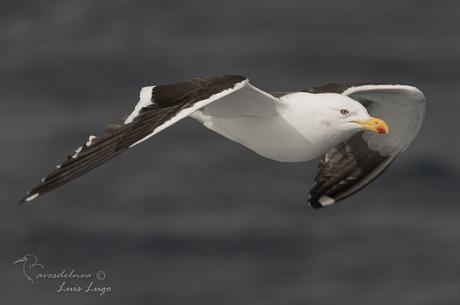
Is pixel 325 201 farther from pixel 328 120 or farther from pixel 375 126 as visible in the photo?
pixel 375 126

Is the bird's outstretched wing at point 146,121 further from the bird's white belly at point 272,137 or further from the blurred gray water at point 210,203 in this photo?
the blurred gray water at point 210,203

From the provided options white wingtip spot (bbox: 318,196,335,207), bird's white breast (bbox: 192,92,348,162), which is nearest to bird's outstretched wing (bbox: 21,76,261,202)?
bird's white breast (bbox: 192,92,348,162)

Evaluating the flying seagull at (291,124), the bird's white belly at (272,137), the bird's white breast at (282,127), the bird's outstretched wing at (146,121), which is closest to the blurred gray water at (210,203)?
the flying seagull at (291,124)

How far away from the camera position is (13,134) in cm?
3812

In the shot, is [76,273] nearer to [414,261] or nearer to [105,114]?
[105,114]

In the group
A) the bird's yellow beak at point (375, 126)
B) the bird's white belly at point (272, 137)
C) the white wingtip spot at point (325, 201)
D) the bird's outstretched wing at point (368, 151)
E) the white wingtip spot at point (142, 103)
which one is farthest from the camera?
the white wingtip spot at point (325, 201)

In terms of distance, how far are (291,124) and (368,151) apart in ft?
12.6

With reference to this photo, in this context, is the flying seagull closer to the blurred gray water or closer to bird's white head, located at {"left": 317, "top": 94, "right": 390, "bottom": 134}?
bird's white head, located at {"left": 317, "top": 94, "right": 390, "bottom": 134}

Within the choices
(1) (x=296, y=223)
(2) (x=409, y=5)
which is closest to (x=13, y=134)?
(1) (x=296, y=223)

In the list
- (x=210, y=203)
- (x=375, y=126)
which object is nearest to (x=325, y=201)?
(x=375, y=126)

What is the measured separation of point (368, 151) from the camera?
26141 millimetres

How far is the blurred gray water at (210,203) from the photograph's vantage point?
3706 centimetres

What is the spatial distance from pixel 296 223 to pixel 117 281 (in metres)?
4.45

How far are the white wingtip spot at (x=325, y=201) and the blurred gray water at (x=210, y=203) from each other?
10934 millimetres
